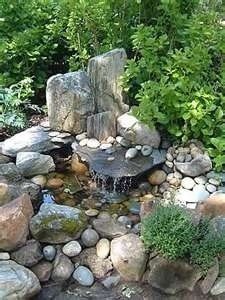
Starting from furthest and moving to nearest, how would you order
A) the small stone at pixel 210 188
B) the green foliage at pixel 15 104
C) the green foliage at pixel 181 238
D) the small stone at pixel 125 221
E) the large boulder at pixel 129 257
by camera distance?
the green foliage at pixel 15 104, the small stone at pixel 210 188, the small stone at pixel 125 221, the large boulder at pixel 129 257, the green foliage at pixel 181 238

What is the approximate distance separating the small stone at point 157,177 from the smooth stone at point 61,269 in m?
1.12

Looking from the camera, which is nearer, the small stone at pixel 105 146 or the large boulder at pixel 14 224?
the large boulder at pixel 14 224

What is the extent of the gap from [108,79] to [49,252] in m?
1.77

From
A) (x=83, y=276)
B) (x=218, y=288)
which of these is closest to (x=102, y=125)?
(x=83, y=276)

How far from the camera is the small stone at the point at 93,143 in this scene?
4.37 m

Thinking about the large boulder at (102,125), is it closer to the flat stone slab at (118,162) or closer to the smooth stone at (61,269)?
the flat stone slab at (118,162)

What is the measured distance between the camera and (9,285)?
2.93 m

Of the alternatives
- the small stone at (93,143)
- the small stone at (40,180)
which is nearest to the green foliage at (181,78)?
the small stone at (93,143)

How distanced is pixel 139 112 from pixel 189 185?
2.41 ft

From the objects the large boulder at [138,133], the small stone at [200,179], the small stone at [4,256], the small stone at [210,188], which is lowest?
the small stone at [4,256]

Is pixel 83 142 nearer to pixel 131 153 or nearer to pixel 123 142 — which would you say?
pixel 123 142

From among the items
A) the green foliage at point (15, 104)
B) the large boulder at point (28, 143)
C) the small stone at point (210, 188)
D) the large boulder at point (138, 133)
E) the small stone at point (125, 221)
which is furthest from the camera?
the green foliage at point (15, 104)

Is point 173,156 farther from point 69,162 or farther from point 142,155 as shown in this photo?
point 69,162

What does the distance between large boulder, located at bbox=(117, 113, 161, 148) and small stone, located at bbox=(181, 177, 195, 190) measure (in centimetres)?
43
